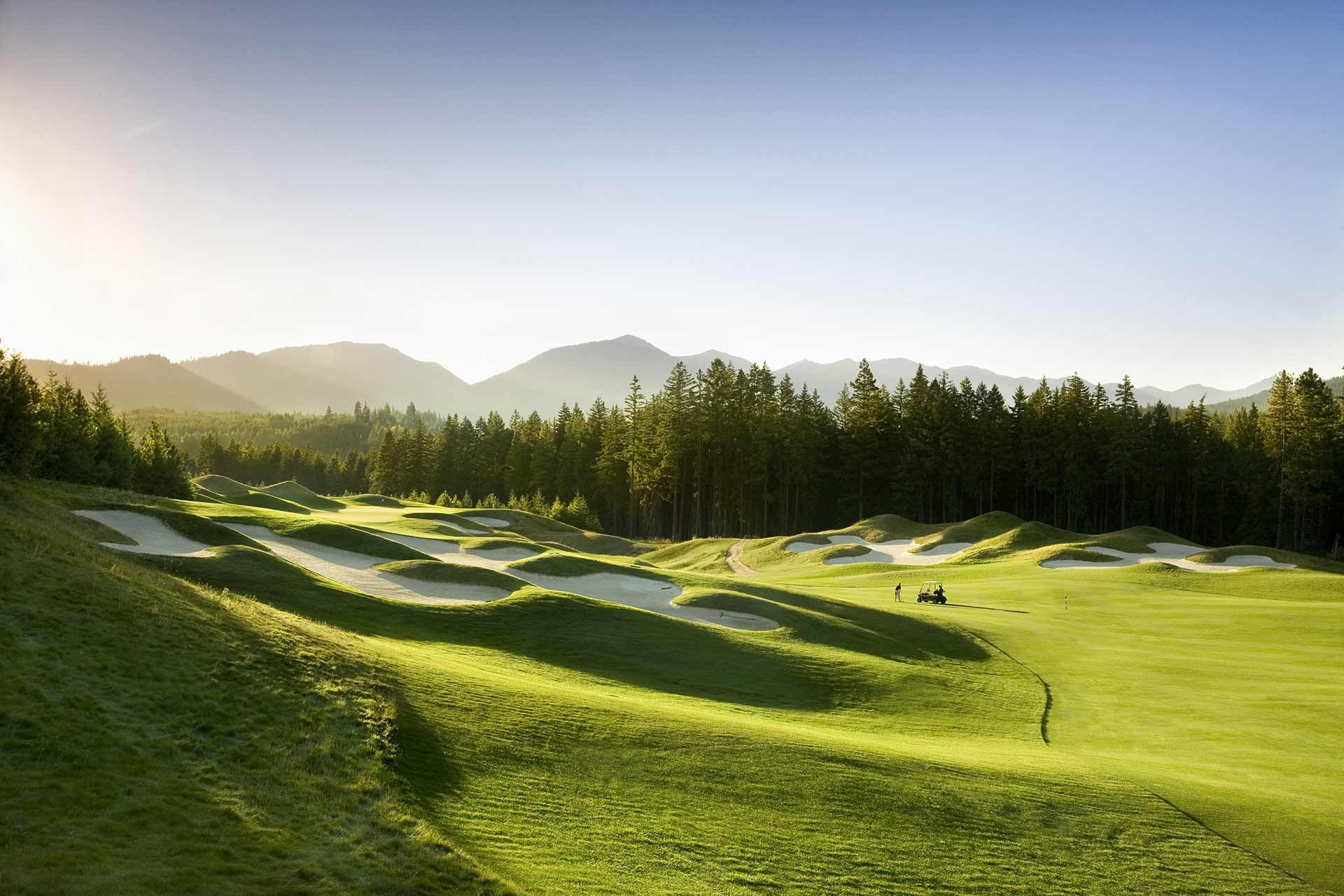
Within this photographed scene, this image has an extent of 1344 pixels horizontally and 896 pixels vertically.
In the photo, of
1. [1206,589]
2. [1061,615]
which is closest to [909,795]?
[1061,615]

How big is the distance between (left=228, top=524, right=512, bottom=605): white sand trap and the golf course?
0.21 m

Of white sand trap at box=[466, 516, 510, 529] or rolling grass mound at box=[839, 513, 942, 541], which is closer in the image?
rolling grass mound at box=[839, 513, 942, 541]

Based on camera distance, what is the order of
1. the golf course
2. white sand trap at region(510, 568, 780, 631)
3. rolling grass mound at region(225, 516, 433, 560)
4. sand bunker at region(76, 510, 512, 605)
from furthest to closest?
rolling grass mound at region(225, 516, 433, 560) < white sand trap at region(510, 568, 780, 631) < sand bunker at region(76, 510, 512, 605) < the golf course

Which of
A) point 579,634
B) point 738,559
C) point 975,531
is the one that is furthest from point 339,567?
point 975,531

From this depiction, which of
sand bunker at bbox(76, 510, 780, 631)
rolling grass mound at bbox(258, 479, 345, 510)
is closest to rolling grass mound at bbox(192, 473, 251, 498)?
rolling grass mound at bbox(258, 479, 345, 510)

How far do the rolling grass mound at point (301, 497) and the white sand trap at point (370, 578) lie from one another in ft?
132

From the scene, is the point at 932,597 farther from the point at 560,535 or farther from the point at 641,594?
the point at 560,535

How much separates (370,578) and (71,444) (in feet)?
73.4

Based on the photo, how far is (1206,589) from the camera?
137ft

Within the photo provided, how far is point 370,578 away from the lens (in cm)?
2572

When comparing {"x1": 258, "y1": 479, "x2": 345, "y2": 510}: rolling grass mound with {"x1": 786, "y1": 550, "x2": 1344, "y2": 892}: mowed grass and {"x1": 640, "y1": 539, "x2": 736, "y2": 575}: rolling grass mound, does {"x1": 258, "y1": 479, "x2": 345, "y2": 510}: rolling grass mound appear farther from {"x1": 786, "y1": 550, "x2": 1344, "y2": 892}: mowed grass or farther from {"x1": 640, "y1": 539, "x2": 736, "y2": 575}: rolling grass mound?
{"x1": 786, "y1": 550, "x2": 1344, "y2": 892}: mowed grass

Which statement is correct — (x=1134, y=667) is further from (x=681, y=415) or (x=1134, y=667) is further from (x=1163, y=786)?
(x=681, y=415)

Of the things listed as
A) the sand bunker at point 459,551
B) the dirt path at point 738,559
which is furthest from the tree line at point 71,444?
the dirt path at point 738,559

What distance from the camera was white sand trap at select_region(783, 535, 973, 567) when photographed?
55906 mm
